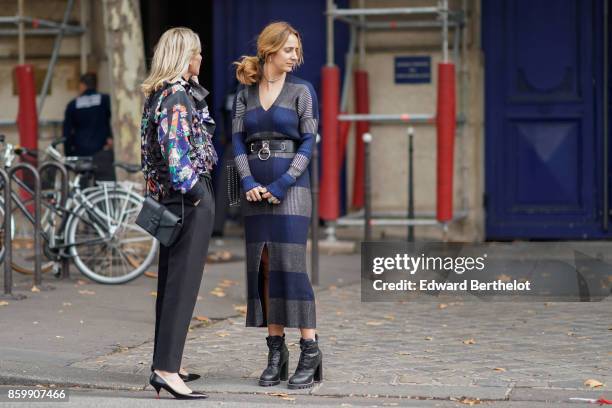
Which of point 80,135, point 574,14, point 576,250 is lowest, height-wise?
point 576,250

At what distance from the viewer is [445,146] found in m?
13.1

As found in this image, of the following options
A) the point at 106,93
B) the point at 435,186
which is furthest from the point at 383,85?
the point at 106,93

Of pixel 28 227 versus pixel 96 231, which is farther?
pixel 28 227

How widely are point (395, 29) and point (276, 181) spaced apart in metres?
7.74

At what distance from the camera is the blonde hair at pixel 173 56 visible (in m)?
6.61

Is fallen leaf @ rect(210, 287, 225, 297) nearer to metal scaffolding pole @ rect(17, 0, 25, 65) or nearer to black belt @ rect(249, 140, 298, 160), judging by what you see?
black belt @ rect(249, 140, 298, 160)

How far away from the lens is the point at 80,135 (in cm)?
1450

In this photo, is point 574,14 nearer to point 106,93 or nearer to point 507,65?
point 507,65

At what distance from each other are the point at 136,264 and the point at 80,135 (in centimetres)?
408

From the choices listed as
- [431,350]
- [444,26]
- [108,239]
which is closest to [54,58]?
[444,26]

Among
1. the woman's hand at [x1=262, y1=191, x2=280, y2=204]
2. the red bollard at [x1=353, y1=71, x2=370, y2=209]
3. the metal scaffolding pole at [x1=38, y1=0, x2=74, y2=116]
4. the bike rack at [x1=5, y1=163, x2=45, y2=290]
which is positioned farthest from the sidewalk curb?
the metal scaffolding pole at [x1=38, y1=0, x2=74, y2=116]

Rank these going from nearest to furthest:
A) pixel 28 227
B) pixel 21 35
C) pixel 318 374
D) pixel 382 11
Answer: pixel 318 374
pixel 28 227
pixel 382 11
pixel 21 35

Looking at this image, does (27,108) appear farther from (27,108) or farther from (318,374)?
(318,374)

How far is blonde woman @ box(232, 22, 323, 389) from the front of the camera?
679cm
